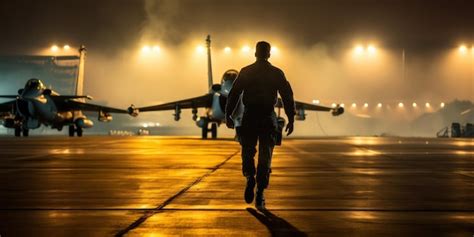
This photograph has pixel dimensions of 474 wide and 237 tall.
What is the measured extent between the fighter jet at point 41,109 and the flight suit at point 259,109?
133 feet

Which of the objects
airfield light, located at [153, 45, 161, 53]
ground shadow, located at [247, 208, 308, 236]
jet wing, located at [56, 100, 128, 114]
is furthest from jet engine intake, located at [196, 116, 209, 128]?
ground shadow, located at [247, 208, 308, 236]

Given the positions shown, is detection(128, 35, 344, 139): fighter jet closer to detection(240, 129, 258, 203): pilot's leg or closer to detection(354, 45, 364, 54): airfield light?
detection(354, 45, 364, 54): airfield light

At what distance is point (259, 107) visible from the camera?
326 inches

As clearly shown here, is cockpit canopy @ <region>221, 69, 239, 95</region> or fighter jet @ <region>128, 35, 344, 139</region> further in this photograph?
fighter jet @ <region>128, 35, 344, 139</region>

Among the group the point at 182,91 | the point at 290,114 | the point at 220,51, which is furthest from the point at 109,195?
the point at 182,91

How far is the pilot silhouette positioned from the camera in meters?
8.23

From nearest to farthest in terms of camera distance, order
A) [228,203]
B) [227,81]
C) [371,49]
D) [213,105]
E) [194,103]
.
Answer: [228,203] < [227,81] < [213,105] < [194,103] < [371,49]

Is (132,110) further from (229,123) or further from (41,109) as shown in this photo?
(229,123)

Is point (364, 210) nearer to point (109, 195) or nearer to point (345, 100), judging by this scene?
point (109, 195)

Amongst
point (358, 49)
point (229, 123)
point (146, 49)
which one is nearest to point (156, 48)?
point (146, 49)

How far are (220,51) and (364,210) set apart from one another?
60058 millimetres

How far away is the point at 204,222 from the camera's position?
6324 mm

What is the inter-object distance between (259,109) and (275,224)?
2.32 m

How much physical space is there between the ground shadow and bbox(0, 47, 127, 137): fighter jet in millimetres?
41960
